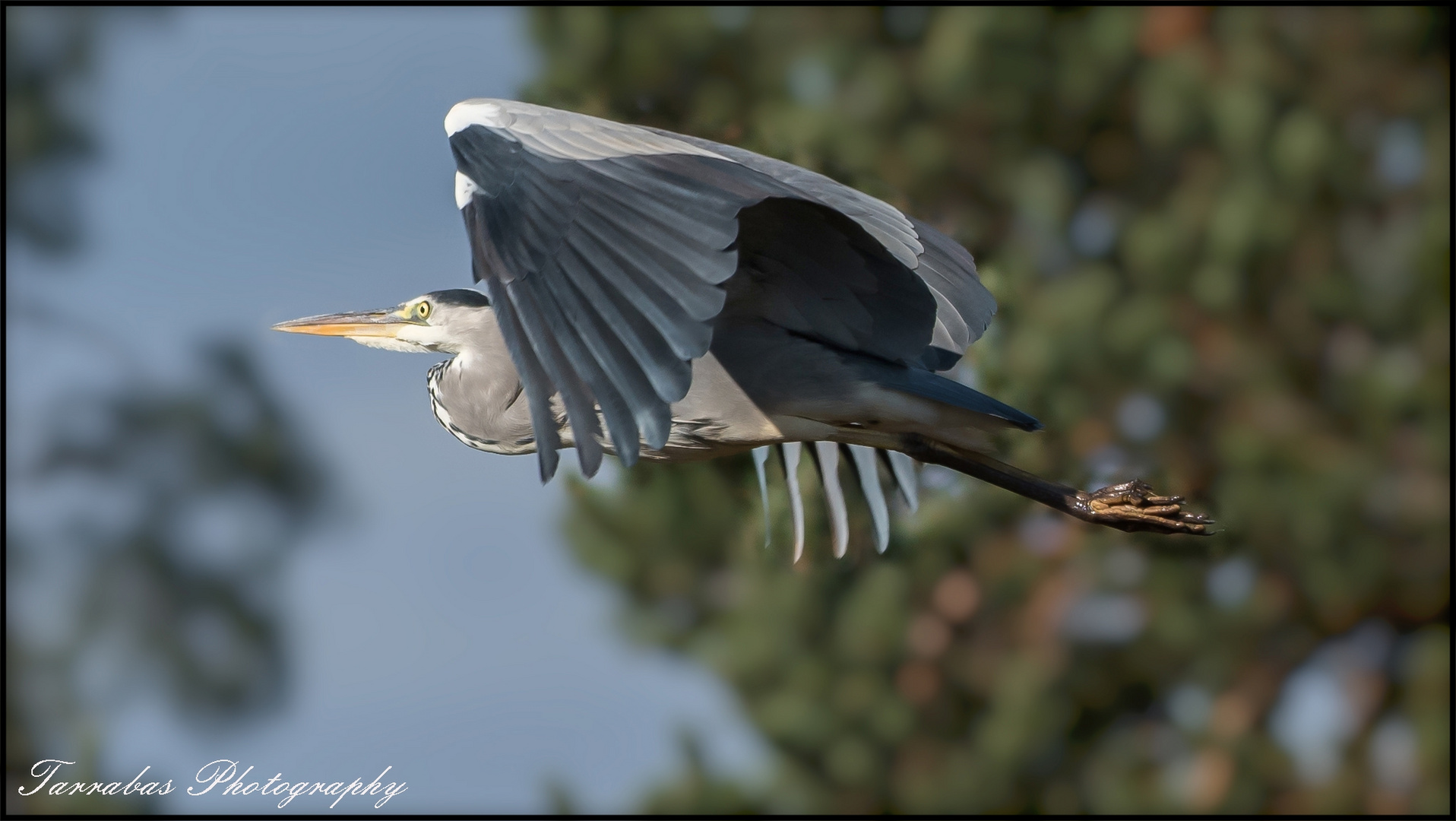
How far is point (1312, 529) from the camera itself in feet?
24.2

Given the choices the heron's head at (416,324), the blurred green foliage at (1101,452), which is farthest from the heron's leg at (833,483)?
the blurred green foliage at (1101,452)

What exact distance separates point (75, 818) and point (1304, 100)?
23.4 feet

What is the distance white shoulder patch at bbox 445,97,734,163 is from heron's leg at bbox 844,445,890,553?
859 millimetres

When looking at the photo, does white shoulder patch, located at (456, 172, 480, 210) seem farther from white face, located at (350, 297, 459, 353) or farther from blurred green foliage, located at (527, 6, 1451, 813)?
blurred green foliage, located at (527, 6, 1451, 813)

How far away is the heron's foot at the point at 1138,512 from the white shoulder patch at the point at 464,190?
3.84 ft

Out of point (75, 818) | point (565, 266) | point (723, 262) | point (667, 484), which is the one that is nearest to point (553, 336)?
point (565, 266)

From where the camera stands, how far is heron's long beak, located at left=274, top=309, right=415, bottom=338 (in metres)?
2.70

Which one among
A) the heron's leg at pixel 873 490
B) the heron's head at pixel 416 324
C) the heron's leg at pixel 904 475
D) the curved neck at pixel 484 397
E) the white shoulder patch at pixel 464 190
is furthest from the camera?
the heron's leg at pixel 904 475

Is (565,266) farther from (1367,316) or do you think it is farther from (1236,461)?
(1367,316)

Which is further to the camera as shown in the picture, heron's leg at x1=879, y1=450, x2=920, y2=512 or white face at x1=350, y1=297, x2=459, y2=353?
heron's leg at x1=879, y1=450, x2=920, y2=512

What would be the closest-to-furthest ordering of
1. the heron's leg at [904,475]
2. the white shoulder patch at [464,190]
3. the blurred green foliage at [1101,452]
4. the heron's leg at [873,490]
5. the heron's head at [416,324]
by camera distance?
the white shoulder patch at [464,190] → the heron's head at [416,324] → the heron's leg at [873,490] → the heron's leg at [904,475] → the blurred green foliage at [1101,452]

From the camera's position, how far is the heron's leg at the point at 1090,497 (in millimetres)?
2525

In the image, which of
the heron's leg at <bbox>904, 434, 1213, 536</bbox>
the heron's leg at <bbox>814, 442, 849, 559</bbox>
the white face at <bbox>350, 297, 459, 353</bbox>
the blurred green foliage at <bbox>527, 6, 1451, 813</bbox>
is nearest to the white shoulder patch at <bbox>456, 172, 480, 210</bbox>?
the white face at <bbox>350, 297, 459, 353</bbox>

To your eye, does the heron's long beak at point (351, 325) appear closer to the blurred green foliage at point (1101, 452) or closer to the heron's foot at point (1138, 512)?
the heron's foot at point (1138, 512)
